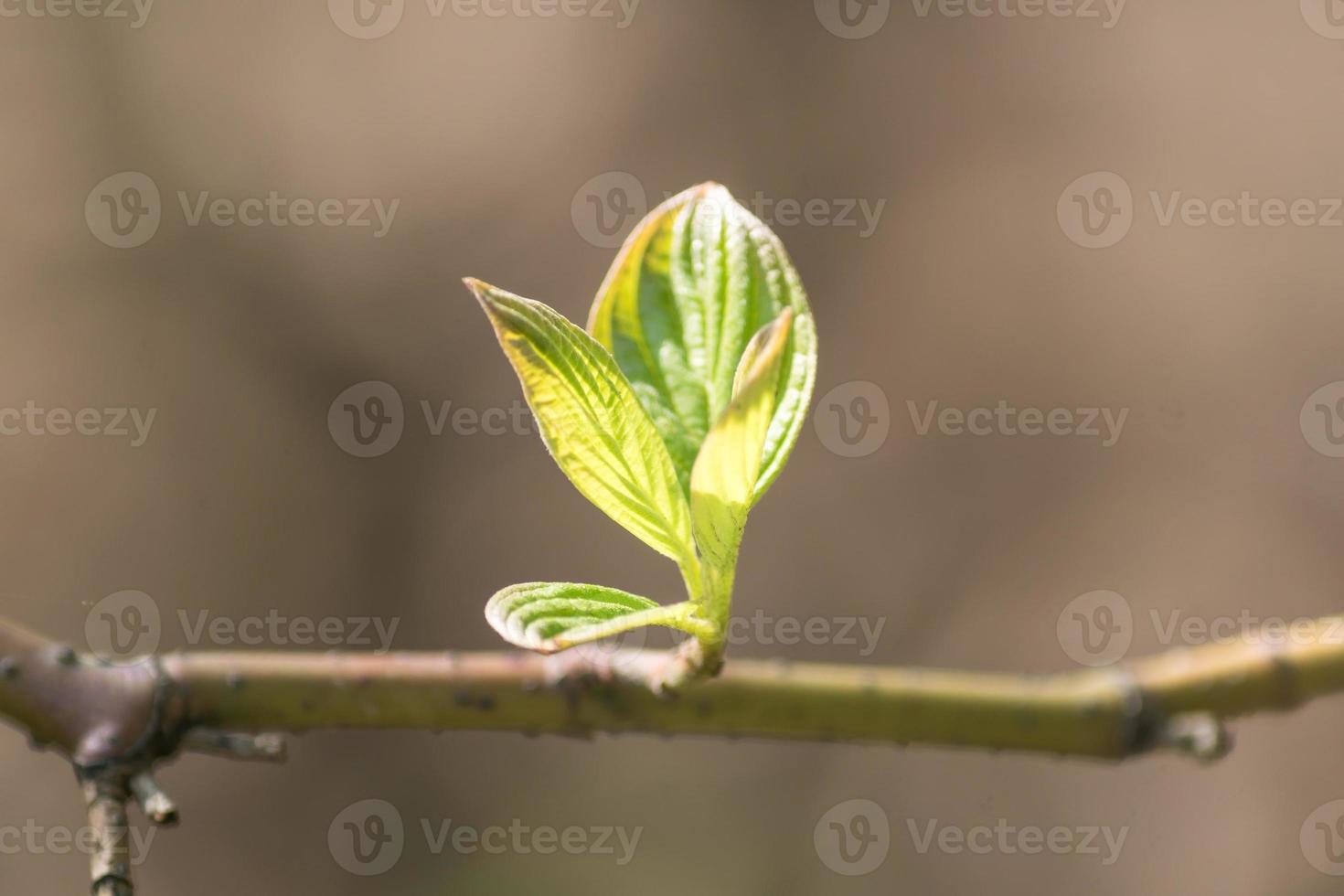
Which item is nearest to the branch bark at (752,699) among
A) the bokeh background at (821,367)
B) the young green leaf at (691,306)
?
the young green leaf at (691,306)

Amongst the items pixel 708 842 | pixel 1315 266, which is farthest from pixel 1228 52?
pixel 708 842

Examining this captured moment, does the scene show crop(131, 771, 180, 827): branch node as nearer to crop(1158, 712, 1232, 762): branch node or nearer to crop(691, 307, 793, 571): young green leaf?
crop(691, 307, 793, 571): young green leaf

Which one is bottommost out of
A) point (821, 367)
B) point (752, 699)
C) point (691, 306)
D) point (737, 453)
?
point (752, 699)

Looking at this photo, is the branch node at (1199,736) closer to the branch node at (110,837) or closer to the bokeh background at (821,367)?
the branch node at (110,837)

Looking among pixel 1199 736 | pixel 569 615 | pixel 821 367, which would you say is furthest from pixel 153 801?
pixel 821 367

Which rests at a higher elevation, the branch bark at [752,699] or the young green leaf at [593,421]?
the young green leaf at [593,421]

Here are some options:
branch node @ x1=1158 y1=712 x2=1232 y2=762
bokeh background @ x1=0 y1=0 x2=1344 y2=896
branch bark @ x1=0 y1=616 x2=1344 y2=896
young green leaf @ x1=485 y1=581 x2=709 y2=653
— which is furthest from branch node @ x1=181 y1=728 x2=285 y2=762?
bokeh background @ x1=0 y1=0 x2=1344 y2=896

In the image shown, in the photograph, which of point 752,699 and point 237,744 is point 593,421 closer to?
point 752,699
